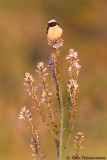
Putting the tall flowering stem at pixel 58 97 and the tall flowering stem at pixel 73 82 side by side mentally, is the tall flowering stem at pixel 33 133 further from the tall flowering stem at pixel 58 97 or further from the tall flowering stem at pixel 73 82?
the tall flowering stem at pixel 73 82

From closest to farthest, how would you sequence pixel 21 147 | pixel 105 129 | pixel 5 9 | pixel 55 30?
pixel 55 30 < pixel 21 147 < pixel 105 129 < pixel 5 9

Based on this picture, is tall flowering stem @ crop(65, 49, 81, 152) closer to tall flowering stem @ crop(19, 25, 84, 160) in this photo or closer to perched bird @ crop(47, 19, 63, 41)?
tall flowering stem @ crop(19, 25, 84, 160)

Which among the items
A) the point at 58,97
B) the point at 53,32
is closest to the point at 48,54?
the point at 53,32

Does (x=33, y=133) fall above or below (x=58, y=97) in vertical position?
below

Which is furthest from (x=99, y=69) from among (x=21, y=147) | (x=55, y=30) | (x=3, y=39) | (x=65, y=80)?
(x=55, y=30)

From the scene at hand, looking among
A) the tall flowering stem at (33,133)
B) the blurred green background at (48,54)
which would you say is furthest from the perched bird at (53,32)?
the blurred green background at (48,54)

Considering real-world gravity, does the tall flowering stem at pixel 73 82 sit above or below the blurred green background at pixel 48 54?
below

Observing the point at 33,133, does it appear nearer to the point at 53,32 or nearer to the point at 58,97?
the point at 58,97

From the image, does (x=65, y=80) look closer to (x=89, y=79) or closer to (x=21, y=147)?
(x=89, y=79)
